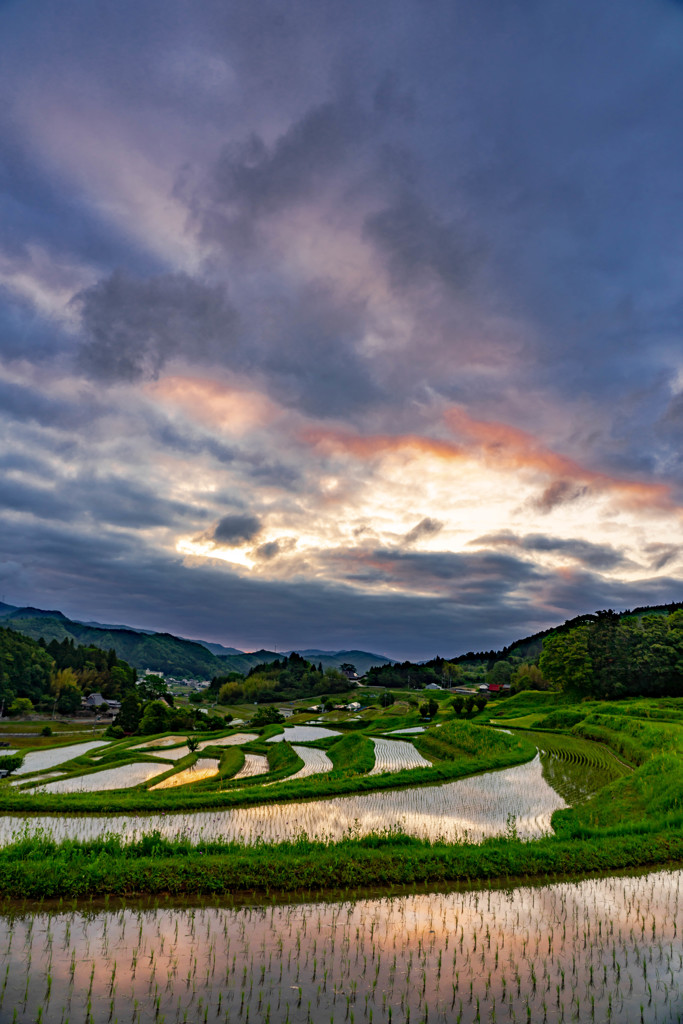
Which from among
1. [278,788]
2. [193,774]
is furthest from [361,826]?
[193,774]

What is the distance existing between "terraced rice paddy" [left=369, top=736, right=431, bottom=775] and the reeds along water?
18.2m

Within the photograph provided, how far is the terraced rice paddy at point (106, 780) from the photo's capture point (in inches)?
1063

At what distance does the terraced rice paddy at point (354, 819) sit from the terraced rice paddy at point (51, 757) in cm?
1505

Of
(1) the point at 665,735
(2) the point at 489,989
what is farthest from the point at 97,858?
(1) the point at 665,735

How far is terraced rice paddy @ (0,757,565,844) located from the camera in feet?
57.5

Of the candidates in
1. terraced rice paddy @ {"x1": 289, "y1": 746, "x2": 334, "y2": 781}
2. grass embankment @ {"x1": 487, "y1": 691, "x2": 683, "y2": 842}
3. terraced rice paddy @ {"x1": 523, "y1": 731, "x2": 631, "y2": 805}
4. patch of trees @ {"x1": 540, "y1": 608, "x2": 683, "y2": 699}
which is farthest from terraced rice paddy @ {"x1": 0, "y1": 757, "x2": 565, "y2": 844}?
patch of trees @ {"x1": 540, "y1": 608, "x2": 683, "y2": 699}

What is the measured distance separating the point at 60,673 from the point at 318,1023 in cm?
12623

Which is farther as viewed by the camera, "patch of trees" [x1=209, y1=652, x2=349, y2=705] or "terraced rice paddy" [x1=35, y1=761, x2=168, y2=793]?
"patch of trees" [x1=209, y1=652, x2=349, y2=705]

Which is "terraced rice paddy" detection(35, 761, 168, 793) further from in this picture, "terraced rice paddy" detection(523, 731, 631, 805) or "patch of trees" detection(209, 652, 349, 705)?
"patch of trees" detection(209, 652, 349, 705)

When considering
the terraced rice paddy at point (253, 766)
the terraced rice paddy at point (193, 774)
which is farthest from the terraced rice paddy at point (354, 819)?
the terraced rice paddy at point (253, 766)

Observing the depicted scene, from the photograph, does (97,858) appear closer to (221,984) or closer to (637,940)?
(221,984)

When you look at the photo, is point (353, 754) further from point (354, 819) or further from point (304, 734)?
point (304, 734)

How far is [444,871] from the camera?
13.1 metres

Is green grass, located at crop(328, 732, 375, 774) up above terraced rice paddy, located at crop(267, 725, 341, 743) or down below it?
above
